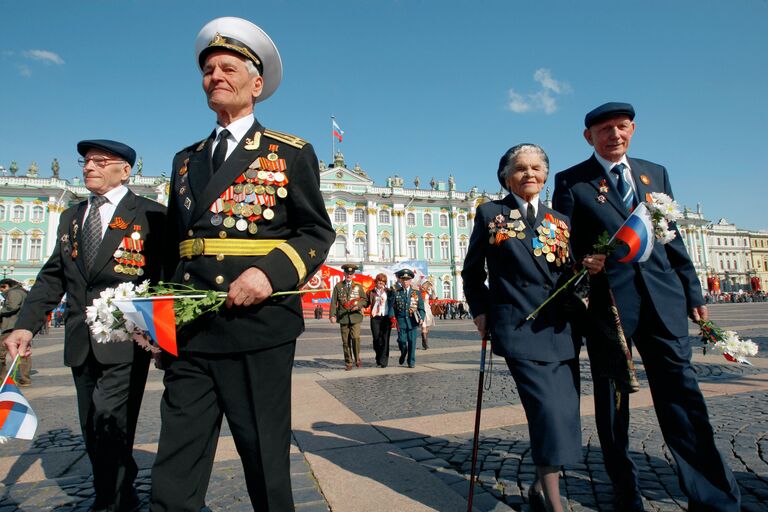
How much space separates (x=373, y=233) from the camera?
51.7 metres

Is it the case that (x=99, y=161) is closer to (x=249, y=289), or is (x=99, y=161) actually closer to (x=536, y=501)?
(x=249, y=289)

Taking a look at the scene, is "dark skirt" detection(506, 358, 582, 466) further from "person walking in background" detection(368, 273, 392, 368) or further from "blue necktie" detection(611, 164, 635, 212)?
"person walking in background" detection(368, 273, 392, 368)

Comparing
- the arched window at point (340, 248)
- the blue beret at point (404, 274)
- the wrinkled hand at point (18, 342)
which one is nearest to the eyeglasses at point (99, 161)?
the wrinkled hand at point (18, 342)

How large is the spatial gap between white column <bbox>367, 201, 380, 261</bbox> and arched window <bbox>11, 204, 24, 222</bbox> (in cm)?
3328

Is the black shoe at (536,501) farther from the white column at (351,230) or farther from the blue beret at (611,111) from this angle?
the white column at (351,230)

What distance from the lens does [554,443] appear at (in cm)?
223

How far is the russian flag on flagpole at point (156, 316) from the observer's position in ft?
5.25

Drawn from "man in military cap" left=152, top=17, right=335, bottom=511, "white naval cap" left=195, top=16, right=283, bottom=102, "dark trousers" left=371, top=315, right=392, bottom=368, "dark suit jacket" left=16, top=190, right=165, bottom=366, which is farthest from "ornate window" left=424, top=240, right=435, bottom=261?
"man in military cap" left=152, top=17, right=335, bottom=511

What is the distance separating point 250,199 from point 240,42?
2.29 ft

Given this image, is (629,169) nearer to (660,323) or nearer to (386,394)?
(660,323)

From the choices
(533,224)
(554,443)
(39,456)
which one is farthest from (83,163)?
(554,443)

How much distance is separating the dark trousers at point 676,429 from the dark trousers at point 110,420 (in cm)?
260

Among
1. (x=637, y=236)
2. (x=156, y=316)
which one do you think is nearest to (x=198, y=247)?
(x=156, y=316)

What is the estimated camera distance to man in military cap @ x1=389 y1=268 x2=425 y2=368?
8.73m
